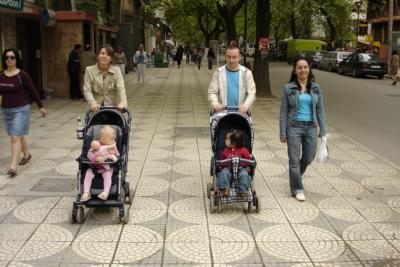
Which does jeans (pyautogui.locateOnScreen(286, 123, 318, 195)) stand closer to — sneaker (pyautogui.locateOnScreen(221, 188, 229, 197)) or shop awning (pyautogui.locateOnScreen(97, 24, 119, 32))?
sneaker (pyautogui.locateOnScreen(221, 188, 229, 197))

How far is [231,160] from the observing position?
224 inches

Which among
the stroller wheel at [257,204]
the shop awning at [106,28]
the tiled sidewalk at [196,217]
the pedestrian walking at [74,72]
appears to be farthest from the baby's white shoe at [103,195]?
the shop awning at [106,28]

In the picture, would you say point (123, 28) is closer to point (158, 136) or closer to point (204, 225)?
point (158, 136)

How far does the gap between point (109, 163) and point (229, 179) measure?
132 cm

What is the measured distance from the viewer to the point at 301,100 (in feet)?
20.3

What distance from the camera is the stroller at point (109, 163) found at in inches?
212

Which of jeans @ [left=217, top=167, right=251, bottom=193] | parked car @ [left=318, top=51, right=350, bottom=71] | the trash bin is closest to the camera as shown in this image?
jeans @ [left=217, top=167, right=251, bottom=193]

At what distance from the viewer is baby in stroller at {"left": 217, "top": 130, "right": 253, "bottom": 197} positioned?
567cm

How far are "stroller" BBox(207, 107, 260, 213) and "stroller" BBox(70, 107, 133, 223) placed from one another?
39.8 inches

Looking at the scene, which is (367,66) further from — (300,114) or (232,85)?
(232,85)

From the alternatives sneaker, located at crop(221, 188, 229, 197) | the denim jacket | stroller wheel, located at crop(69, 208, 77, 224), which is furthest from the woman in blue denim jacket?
stroller wheel, located at crop(69, 208, 77, 224)

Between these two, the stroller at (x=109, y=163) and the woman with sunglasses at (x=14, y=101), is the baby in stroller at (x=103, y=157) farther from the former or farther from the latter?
the woman with sunglasses at (x=14, y=101)

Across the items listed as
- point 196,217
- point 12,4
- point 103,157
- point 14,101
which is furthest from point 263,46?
point 103,157

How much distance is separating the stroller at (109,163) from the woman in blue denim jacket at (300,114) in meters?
1.94
